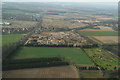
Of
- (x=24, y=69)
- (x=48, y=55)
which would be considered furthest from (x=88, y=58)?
(x=24, y=69)

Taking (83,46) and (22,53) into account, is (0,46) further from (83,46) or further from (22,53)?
(83,46)

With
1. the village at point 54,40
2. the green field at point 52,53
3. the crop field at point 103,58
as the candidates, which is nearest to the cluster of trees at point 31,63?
the green field at point 52,53

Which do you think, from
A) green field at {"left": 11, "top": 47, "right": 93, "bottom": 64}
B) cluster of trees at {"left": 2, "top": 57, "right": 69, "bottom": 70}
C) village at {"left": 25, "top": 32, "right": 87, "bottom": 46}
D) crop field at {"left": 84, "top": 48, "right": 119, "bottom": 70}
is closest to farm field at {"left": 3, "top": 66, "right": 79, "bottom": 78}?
cluster of trees at {"left": 2, "top": 57, "right": 69, "bottom": 70}

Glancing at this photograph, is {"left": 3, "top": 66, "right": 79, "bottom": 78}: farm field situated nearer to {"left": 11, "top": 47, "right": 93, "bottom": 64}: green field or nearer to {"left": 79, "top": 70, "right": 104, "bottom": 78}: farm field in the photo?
{"left": 79, "top": 70, "right": 104, "bottom": 78}: farm field

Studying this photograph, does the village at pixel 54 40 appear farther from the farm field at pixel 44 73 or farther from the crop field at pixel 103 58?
the farm field at pixel 44 73

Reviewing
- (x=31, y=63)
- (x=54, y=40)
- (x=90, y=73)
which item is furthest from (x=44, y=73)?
(x=54, y=40)

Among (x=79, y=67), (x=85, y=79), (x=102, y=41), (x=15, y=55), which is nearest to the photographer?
(x=85, y=79)
